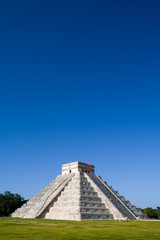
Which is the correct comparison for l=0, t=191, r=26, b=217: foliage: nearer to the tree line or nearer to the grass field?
the tree line

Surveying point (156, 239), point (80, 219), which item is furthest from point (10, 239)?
point (80, 219)

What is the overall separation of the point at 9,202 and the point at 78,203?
20008 millimetres

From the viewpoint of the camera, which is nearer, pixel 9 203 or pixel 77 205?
pixel 77 205

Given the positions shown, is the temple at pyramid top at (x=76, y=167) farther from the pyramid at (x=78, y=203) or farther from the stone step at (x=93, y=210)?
the stone step at (x=93, y=210)

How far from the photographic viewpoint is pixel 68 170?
144 ft

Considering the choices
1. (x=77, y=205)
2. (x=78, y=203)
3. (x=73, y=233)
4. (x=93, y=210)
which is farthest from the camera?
(x=93, y=210)

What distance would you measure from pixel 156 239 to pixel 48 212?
23.6 metres

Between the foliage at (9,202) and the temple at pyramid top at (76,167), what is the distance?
448 inches

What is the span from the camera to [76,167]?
140ft

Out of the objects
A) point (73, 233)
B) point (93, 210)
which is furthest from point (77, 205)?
point (73, 233)

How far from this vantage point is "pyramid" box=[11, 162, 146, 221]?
2883 centimetres

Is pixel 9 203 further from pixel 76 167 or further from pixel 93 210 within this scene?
pixel 93 210

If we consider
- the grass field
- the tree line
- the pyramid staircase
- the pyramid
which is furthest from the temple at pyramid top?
the grass field

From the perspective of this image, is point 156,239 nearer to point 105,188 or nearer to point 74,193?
point 74,193
